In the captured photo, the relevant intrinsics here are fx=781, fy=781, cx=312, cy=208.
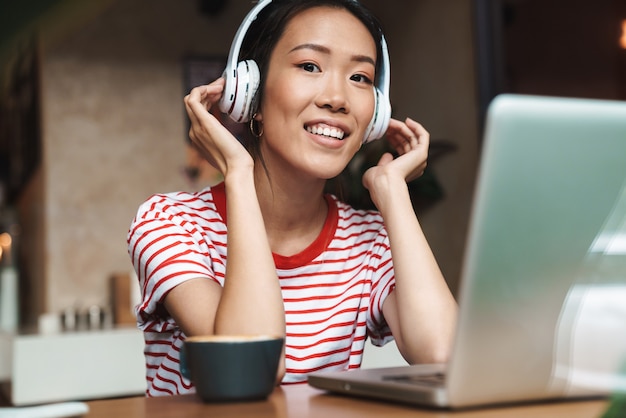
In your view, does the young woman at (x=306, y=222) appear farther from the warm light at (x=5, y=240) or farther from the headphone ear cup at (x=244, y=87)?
the warm light at (x=5, y=240)

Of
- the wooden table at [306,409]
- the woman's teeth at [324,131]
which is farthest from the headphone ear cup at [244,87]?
the wooden table at [306,409]

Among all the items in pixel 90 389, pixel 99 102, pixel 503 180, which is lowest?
pixel 90 389

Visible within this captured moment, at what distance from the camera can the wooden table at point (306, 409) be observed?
1.78 ft

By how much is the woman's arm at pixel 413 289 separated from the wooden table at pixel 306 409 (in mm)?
301

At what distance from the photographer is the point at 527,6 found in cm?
284

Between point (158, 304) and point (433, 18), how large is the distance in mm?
2443

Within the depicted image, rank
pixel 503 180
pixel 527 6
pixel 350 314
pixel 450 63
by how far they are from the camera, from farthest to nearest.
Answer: pixel 450 63, pixel 527 6, pixel 350 314, pixel 503 180

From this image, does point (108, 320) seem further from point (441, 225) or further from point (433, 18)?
point (433, 18)

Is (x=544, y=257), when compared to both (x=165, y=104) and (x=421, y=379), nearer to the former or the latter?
(x=421, y=379)

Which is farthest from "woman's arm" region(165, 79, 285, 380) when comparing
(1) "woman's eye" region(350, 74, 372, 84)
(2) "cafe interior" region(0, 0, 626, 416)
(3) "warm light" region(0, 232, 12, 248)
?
(3) "warm light" region(0, 232, 12, 248)

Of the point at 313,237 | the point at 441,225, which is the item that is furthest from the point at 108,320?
the point at 313,237

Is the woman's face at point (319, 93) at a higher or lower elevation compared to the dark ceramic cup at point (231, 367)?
higher

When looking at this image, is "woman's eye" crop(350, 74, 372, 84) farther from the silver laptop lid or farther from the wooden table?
the silver laptop lid

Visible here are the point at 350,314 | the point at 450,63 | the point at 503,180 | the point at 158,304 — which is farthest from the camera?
the point at 450,63
